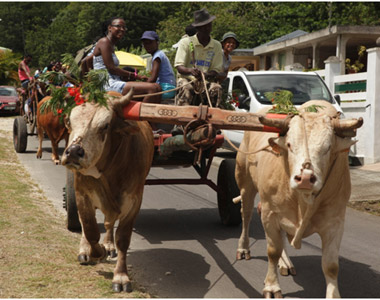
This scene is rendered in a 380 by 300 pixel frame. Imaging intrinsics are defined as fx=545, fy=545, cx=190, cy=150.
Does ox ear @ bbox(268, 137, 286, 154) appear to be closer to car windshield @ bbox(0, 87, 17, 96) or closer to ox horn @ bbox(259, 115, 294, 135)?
ox horn @ bbox(259, 115, 294, 135)

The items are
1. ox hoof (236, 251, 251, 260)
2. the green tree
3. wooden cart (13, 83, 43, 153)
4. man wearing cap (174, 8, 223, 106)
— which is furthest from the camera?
the green tree

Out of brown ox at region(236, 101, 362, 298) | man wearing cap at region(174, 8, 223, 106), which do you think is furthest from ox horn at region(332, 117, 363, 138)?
man wearing cap at region(174, 8, 223, 106)

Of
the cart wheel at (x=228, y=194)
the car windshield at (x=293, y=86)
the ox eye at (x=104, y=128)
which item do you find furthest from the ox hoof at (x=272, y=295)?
the car windshield at (x=293, y=86)

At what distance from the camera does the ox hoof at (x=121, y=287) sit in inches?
199

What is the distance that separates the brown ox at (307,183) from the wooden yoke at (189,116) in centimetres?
35

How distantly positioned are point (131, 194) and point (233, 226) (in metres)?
2.71

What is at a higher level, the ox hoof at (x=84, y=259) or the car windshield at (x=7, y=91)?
the car windshield at (x=7, y=91)

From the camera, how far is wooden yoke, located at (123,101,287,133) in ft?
17.1

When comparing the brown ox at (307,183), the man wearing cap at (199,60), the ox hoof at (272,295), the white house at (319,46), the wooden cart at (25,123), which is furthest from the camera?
the white house at (319,46)

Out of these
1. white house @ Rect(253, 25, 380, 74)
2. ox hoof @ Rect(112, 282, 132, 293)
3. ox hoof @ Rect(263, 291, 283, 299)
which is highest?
white house @ Rect(253, 25, 380, 74)

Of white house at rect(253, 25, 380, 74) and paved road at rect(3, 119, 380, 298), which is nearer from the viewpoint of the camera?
paved road at rect(3, 119, 380, 298)

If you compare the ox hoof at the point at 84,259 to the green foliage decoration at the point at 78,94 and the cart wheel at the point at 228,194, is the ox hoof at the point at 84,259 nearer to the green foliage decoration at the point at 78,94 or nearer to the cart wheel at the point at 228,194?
the green foliage decoration at the point at 78,94

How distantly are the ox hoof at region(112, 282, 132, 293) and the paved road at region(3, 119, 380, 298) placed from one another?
223 mm

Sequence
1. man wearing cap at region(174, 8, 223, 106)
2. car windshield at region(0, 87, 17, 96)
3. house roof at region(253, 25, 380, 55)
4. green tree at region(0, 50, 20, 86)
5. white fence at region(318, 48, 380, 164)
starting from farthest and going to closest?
green tree at region(0, 50, 20, 86) < car windshield at region(0, 87, 17, 96) < house roof at region(253, 25, 380, 55) < white fence at region(318, 48, 380, 164) < man wearing cap at region(174, 8, 223, 106)
